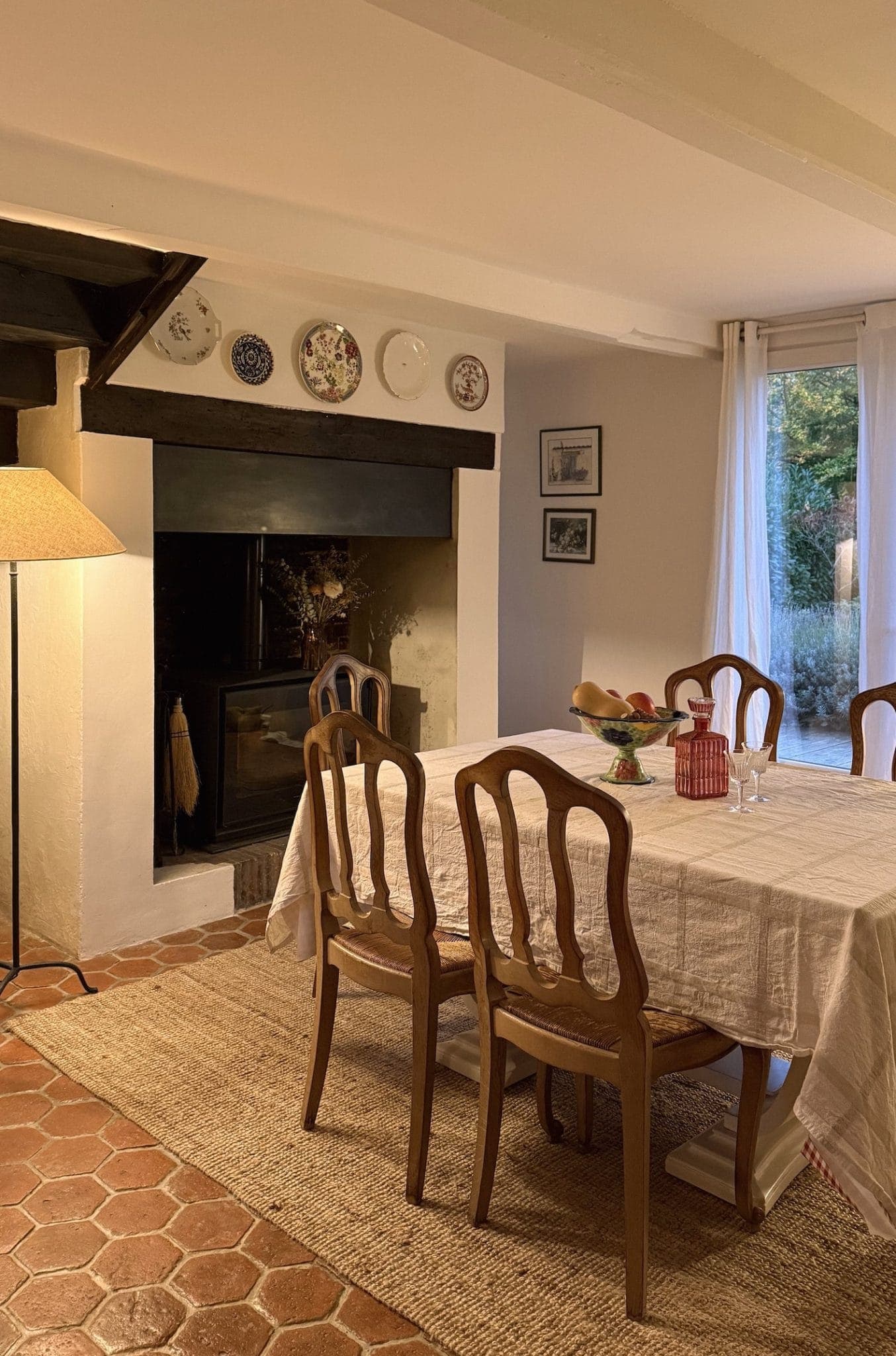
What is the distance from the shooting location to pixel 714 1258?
2199 mm

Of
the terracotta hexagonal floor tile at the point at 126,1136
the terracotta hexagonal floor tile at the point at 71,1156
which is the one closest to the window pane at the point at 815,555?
the terracotta hexagonal floor tile at the point at 126,1136

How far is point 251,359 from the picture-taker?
395 cm

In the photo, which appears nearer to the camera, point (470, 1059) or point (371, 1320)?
point (371, 1320)

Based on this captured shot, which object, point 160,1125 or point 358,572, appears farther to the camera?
point 358,572

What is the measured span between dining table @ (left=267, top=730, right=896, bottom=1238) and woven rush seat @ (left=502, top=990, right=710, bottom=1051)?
0.11 feet

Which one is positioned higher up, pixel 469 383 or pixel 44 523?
pixel 469 383

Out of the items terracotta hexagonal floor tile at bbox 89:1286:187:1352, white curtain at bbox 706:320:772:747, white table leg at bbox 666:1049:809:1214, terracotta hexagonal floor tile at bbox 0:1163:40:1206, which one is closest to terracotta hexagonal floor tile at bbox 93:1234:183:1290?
terracotta hexagonal floor tile at bbox 89:1286:187:1352

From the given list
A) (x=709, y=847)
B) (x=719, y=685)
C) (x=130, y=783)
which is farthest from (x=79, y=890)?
(x=719, y=685)

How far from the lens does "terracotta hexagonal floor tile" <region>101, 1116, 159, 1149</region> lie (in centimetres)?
262

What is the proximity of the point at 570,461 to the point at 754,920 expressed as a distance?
12.4 feet

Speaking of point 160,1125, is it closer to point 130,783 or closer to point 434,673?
point 130,783

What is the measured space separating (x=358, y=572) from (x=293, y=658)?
682 millimetres

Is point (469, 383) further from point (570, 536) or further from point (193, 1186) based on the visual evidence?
point (193, 1186)

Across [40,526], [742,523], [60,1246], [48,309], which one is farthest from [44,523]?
[742,523]
